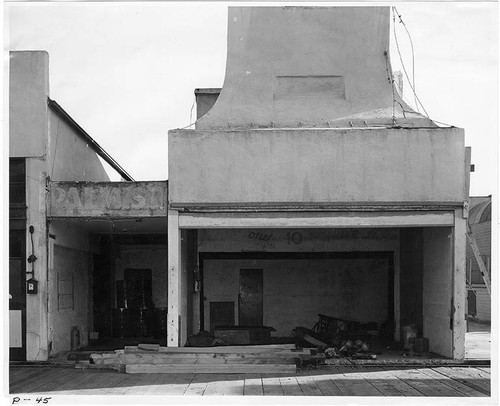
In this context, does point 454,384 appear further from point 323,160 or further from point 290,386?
point 323,160

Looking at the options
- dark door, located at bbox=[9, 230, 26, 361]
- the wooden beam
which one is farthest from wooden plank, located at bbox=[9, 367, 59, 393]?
the wooden beam

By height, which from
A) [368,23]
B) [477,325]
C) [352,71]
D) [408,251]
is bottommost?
[477,325]

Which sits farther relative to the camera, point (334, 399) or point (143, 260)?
point (143, 260)

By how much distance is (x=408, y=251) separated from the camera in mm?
20172

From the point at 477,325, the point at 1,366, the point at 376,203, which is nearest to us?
the point at 1,366

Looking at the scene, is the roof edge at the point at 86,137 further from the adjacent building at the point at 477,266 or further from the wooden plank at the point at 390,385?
the adjacent building at the point at 477,266

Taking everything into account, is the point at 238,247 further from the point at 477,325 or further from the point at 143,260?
the point at 477,325

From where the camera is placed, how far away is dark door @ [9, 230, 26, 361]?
16.1 metres

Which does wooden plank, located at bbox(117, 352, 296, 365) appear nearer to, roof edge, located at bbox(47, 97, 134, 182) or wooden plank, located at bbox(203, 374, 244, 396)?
wooden plank, located at bbox(203, 374, 244, 396)

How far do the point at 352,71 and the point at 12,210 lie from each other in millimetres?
8612

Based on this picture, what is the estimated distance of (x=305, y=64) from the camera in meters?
17.4

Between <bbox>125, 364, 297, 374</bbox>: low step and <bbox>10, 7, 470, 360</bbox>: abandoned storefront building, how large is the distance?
113cm

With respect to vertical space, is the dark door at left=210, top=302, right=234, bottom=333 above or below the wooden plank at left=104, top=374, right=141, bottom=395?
above

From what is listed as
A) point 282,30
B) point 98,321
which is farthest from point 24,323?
point 282,30
